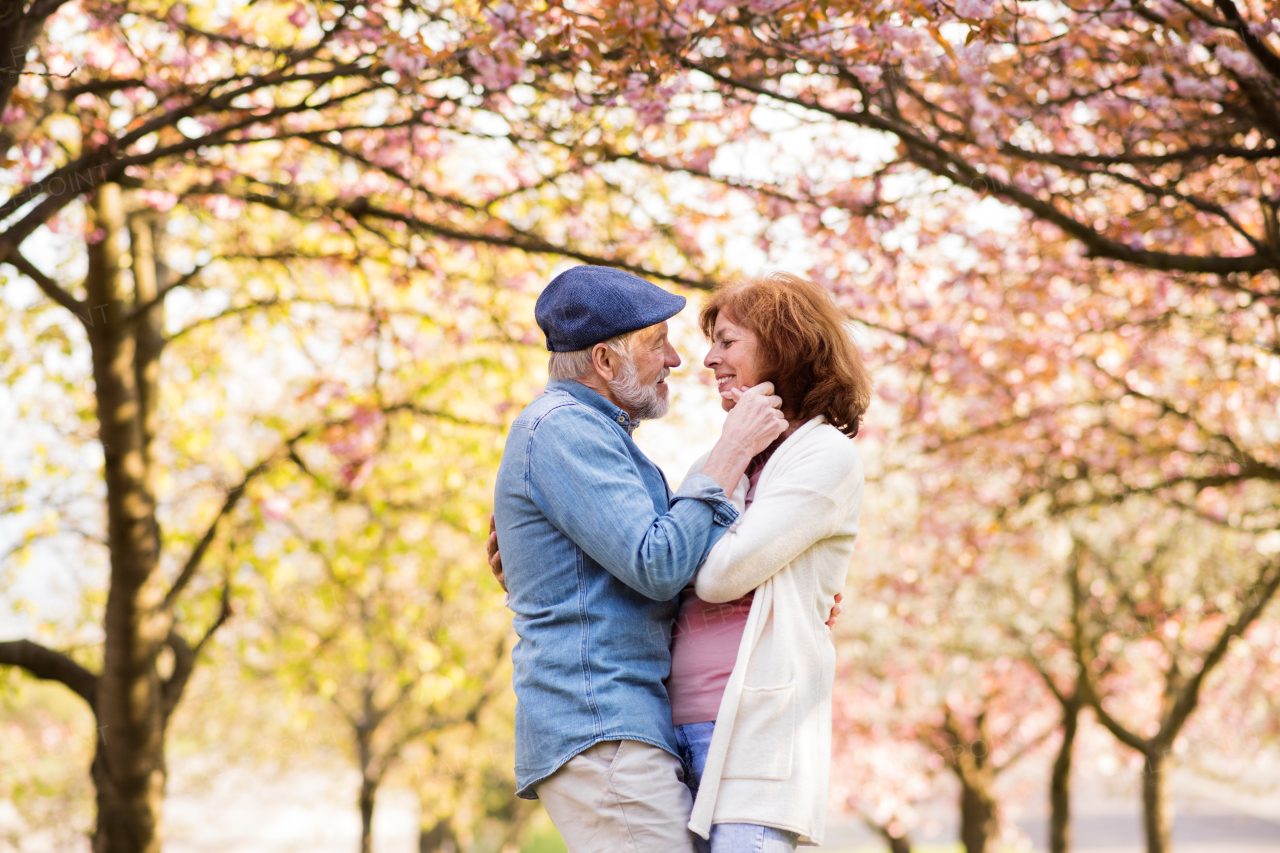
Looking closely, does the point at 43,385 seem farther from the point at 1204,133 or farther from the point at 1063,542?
the point at 1063,542

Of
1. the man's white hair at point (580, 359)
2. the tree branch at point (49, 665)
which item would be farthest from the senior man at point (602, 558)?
the tree branch at point (49, 665)

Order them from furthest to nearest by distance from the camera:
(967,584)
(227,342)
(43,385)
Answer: (967,584), (227,342), (43,385)

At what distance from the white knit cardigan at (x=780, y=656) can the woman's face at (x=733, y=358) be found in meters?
0.27

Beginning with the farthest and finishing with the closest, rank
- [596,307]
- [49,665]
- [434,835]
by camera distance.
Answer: [434,835], [49,665], [596,307]

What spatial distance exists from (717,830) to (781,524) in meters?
0.60

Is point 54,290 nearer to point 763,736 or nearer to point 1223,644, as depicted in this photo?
point 763,736

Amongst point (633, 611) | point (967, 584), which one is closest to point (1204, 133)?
point (633, 611)

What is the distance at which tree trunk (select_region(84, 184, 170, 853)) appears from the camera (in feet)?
18.4

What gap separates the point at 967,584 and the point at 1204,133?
780cm

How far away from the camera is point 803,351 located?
238 centimetres

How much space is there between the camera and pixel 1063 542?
11.6 m

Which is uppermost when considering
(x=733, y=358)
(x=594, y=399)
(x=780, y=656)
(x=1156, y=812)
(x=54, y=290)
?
(x=54, y=290)

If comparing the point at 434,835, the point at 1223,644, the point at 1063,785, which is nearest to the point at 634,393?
the point at 1223,644

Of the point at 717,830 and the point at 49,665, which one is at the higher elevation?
the point at 49,665
